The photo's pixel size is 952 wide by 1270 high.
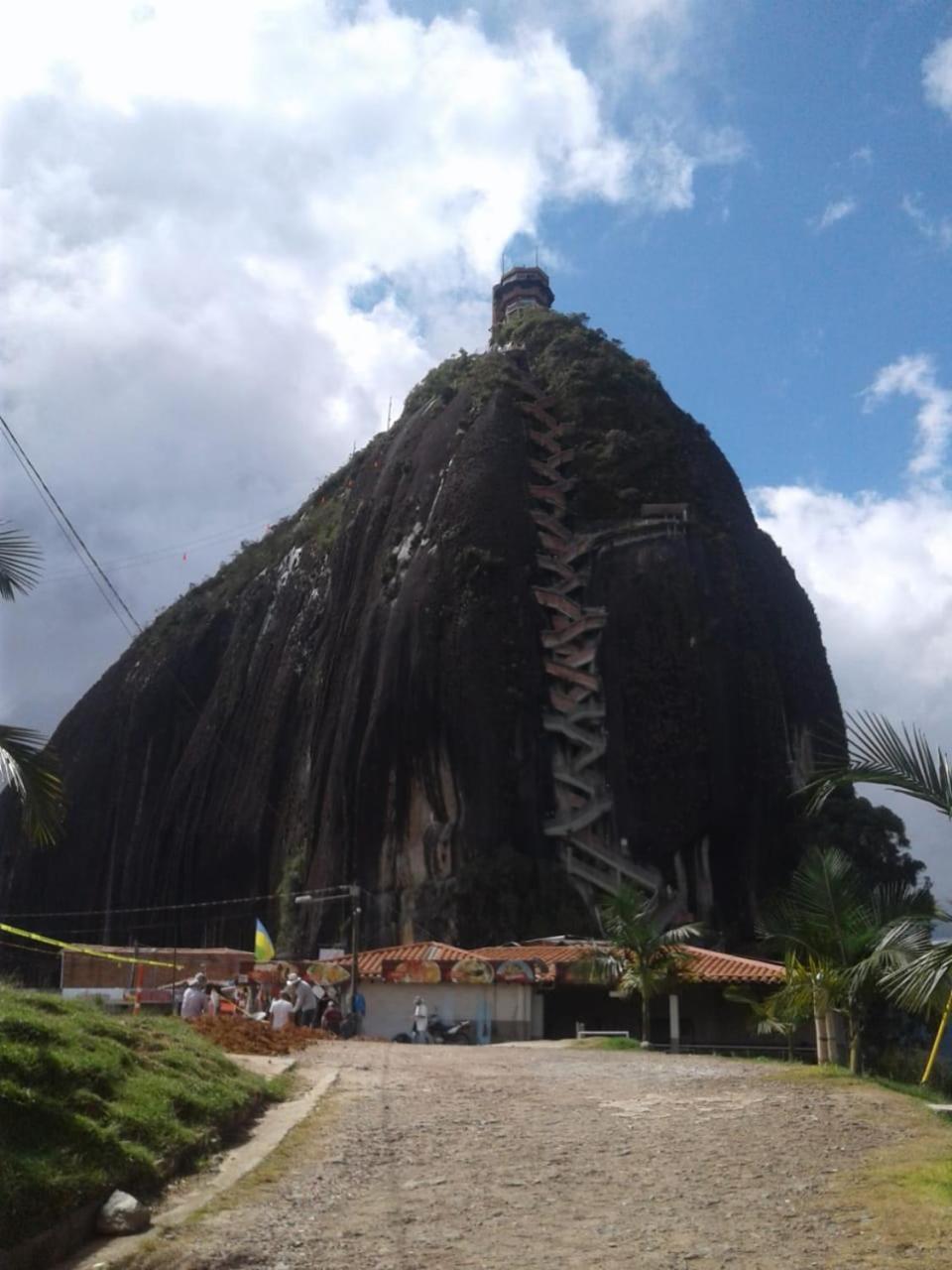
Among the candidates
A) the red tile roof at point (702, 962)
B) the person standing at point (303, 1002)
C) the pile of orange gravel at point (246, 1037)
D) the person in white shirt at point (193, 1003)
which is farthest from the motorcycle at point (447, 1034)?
the pile of orange gravel at point (246, 1037)

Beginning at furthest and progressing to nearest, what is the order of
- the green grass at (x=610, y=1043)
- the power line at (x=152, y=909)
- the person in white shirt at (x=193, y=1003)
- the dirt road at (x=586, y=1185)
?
1. the power line at (x=152, y=909)
2. the green grass at (x=610, y=1043)
3. the person in white shirt at (x=193, y=1003)
4. the dirt road at (x=586, y=1185)

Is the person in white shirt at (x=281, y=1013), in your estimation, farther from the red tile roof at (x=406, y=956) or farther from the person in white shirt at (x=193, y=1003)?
Result: the red tile roof at (x=406, y=956)

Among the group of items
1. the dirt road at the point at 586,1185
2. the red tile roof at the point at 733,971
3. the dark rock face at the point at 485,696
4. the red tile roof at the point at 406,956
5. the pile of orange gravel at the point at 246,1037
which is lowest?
the dirt road at the point at 586,1185

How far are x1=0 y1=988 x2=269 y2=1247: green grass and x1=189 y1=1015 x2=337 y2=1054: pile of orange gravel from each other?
18.5 feet

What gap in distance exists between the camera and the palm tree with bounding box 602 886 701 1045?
26.4m

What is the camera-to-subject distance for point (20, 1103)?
25.8 feet

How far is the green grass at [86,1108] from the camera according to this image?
23.6ft

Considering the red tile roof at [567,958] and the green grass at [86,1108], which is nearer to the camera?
the green grass at [86,1108]

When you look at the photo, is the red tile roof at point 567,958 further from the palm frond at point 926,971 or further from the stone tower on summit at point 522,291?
the stone tower on summit at point 522,291

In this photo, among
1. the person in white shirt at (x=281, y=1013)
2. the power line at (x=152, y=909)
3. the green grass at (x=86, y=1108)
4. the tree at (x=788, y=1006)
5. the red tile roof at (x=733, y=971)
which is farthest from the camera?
the power line at (x=152, y=909)

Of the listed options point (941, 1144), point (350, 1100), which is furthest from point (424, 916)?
point (941, 1144)

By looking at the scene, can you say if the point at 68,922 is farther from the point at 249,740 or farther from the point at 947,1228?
the point at 947,1228

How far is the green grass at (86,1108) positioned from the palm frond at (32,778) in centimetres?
147

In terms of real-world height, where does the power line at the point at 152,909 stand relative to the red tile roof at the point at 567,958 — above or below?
above
